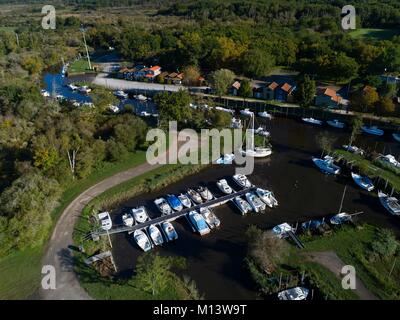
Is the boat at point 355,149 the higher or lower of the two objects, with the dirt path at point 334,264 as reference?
higher

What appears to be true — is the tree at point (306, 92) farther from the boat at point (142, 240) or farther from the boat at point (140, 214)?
the boat at point (142, 240)

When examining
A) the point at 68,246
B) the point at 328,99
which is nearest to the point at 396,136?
the point at 328,99

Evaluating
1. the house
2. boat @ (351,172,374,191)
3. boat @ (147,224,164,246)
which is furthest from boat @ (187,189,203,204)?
the house

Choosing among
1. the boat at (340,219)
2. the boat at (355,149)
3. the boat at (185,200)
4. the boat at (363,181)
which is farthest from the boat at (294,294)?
the boat at (355,149)

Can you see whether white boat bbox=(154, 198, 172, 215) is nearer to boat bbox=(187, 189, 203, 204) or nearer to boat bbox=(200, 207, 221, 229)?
boat bbox=(187, 189, 203, 204)
